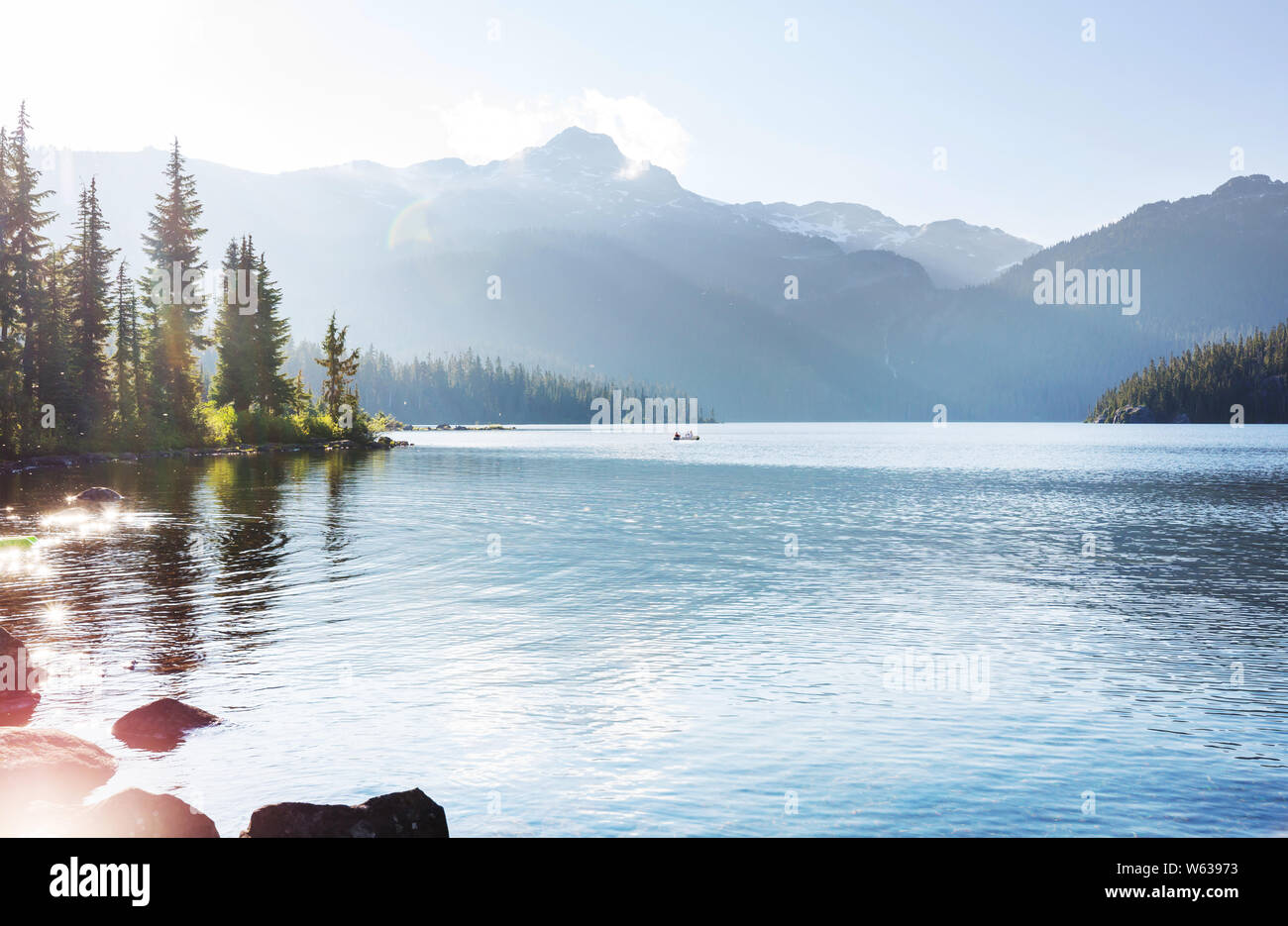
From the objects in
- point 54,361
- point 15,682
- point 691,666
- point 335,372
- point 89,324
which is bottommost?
point 691,666

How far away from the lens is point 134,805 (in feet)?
37.1

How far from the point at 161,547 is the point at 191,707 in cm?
2487

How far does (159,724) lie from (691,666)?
10.9 meters

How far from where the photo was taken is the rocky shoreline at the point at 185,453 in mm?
82875

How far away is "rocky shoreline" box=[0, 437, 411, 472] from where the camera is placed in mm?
82875

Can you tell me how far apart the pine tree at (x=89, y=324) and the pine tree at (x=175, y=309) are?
8.36 m

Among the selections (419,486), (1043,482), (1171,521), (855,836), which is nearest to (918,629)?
(855,836)

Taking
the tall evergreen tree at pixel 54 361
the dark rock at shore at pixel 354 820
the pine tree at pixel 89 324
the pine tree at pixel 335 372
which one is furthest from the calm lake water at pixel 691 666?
the pine tree at pixel 335 372

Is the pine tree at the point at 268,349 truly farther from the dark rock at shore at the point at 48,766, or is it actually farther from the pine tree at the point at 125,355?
the dark rock at shore at the point at 48,766

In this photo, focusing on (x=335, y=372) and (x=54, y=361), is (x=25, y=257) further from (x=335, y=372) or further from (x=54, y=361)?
(x=335, y=372)

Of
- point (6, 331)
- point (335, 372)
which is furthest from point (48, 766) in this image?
point (335, 372)

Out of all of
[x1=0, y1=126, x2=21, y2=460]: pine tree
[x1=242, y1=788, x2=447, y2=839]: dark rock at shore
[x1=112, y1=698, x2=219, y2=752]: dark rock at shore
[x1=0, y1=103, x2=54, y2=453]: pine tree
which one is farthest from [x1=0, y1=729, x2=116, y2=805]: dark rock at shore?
[x1=0, y1=103, x2=54, y2=453]: pine tree

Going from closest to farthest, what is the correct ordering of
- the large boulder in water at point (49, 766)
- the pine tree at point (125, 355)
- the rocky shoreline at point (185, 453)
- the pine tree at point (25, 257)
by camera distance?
1. the large boulder in water at point (49, 766)
2. the pine tree at point (25, 257)
3. the rocky shoreline at point (185, 453)
4. the pine tree at point (125, 355)
